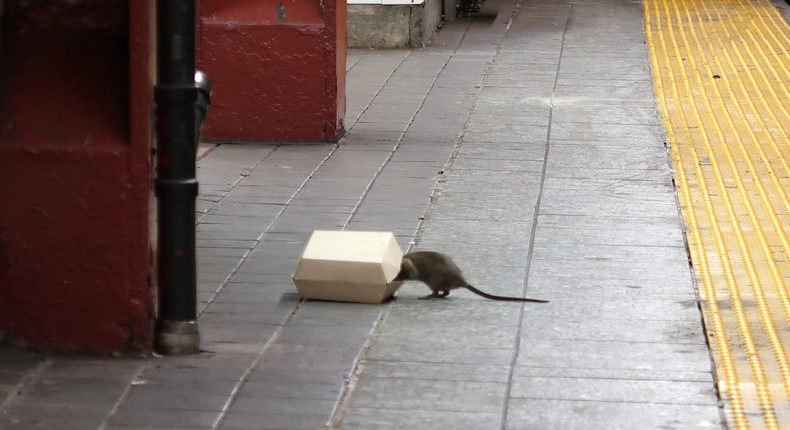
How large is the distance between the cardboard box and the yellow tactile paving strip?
4.58ft

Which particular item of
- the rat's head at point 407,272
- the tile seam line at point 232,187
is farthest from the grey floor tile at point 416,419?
the tile seam line at point 232,187

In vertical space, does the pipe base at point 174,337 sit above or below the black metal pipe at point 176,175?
below

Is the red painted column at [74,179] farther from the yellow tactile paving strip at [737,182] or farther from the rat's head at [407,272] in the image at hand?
the yellow tactile paving strip at [737,182]

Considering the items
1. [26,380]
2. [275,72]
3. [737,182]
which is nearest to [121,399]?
[26,380]

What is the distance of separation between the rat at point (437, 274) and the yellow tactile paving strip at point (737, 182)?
3.18 feet

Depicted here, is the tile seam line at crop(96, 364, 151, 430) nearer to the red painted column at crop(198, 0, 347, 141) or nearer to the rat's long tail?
the rat's long tail

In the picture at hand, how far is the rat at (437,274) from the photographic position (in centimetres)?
618

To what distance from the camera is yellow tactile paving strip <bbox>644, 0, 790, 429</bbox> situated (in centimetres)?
544

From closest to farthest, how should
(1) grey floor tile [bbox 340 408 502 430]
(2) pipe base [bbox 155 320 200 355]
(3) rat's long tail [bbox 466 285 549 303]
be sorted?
(1) grey floor tile [bbox 340 408 502 430]
(2) pipe base [bbox 155 320 200 355]
(3) rat's long tail [bbox 466 285 549 303]

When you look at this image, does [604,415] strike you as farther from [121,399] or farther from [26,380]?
[26,380]

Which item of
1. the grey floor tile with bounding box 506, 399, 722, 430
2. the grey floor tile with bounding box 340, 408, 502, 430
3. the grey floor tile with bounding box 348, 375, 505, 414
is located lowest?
the grey floor tile with bounding box 348, 375, 505, 414

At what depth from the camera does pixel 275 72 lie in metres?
10.1

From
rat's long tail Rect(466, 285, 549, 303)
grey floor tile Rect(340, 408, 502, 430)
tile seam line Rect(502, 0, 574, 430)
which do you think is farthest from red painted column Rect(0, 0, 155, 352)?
rat's long tail Rect(466, 285, 549, 303)

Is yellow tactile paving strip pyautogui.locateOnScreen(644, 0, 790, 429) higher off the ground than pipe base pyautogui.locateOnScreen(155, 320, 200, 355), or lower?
lower
